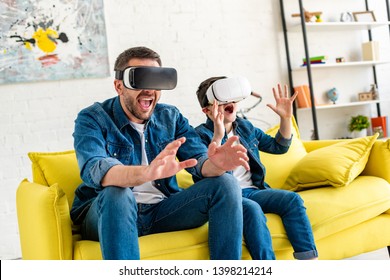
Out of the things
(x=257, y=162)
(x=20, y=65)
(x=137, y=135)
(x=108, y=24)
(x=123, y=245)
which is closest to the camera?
(x=123, y=245)

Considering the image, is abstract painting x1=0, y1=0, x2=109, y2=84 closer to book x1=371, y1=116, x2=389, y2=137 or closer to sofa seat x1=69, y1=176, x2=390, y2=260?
sofa seat x1=69, y1=176, x2=390, y2=260

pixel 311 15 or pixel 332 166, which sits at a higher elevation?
pixel 311 15

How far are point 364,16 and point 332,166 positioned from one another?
9.57 feet

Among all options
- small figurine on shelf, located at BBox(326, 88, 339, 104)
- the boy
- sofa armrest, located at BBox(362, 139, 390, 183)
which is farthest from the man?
small figurine on shelf, located at BBox(326, 88, 339, 104)

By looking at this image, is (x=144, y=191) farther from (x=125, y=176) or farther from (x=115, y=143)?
(x=125, y=176)

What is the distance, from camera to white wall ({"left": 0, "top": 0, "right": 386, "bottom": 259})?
4160 mm

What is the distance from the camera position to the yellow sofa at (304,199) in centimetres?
236

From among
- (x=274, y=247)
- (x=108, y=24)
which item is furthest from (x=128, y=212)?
(x=108, y=24)

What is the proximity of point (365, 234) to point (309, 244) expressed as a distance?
501mm

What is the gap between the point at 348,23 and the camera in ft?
17.2

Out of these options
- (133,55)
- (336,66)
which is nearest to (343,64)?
(336,66)

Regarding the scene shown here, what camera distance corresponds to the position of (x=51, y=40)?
423cm

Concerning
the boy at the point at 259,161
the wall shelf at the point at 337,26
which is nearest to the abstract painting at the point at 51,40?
the boy at the point at 259,161

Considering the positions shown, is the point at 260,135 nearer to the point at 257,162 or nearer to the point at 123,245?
the point at 257,162
